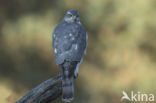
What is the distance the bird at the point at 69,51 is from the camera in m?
4.18

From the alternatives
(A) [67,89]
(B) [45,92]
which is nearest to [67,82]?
(A) [67,89]

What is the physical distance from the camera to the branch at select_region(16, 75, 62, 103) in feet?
14.0

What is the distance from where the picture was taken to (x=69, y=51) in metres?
4.26

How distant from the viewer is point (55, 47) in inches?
173

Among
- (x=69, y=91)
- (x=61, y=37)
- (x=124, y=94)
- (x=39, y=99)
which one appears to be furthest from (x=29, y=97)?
(x=124, y=94)

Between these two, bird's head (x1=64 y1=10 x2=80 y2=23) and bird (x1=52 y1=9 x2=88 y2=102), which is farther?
bird's head (x1=64 y1=10 x2=80 y2=23)

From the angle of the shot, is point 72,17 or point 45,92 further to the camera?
point 72,17

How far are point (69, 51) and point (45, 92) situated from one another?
47 cm

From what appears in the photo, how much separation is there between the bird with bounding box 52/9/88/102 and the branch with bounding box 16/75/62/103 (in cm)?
12

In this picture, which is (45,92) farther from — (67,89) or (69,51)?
(69,51)

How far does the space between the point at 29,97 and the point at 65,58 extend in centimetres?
53

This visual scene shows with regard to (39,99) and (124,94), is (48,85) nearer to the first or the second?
(39,99)

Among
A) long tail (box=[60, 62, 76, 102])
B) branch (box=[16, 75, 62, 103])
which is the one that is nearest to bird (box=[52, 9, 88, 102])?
long tail (box=[60, 62, 76, 102])

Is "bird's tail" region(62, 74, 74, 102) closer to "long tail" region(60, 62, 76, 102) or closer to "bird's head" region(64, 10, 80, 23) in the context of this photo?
"long tail" region(60, 62, 76, 102)
